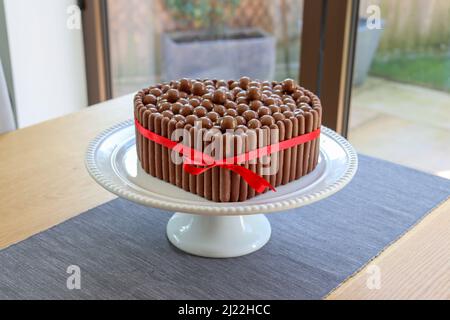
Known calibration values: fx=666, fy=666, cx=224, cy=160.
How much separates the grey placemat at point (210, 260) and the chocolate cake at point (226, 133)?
105 mm

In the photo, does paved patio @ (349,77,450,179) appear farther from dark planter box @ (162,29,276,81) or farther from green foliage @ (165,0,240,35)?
green foliage @ (165,0,240,35)

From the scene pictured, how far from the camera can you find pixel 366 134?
1.98 m

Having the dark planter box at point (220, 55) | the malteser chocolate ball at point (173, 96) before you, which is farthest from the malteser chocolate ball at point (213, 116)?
the dark planter box at point (220, 55)

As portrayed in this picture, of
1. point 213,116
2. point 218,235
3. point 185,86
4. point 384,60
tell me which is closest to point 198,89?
point 185,86

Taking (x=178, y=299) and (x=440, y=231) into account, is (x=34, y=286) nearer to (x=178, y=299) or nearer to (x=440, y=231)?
(x=178, y=299)

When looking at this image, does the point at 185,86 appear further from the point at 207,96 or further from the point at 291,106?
the point at 291,106

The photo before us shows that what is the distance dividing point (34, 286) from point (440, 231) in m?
0.61

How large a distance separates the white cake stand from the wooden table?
124 mm

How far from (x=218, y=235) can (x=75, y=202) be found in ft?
0.91

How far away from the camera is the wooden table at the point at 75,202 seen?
913 mm

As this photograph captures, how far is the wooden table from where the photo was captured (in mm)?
913

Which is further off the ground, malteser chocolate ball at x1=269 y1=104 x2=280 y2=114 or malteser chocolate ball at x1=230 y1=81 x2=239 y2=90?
malteser chocolate ball at x1=269 y1=104 x2=280 y2=114

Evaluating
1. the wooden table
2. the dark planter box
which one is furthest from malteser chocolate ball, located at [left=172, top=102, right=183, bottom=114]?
the dark planter box
